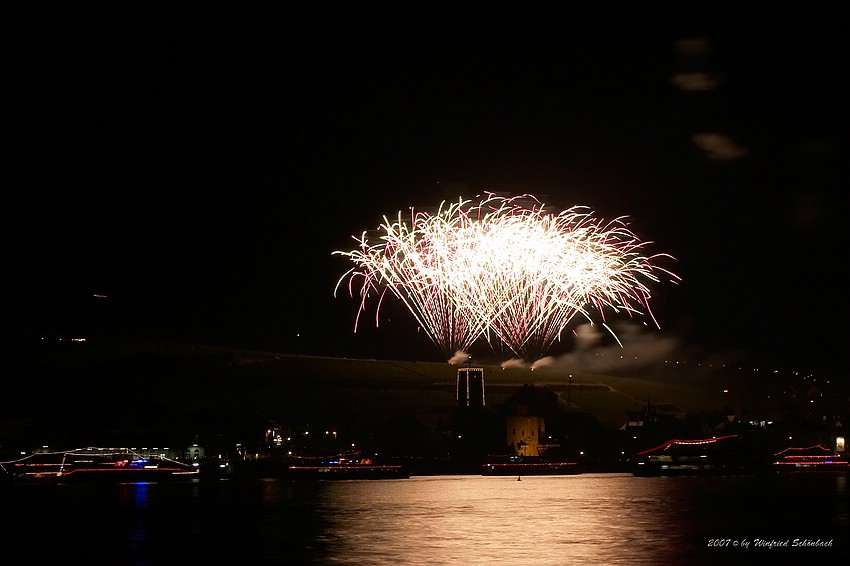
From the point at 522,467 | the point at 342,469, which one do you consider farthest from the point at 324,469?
the point at 522,467

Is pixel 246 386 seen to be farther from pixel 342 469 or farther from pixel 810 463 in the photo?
pixel 810 463

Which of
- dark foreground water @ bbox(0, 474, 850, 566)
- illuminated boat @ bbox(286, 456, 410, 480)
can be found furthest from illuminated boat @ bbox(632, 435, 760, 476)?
dark foreground water @ bbox(0, 474, 850, 566)

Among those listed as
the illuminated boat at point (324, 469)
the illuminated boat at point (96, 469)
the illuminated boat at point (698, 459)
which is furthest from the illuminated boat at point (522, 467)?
the illuminated boat at point (96, 469)

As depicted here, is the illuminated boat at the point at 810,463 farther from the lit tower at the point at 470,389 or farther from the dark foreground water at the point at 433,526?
the dark foreground water at the point at 433,526

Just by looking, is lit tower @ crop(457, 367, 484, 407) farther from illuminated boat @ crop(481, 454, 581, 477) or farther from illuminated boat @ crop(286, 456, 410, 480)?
illuminated boat @ crop(286, 456, 410, 480)

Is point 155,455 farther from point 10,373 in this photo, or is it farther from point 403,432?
point 10,373

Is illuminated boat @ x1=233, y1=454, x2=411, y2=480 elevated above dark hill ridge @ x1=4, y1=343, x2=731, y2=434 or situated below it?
below

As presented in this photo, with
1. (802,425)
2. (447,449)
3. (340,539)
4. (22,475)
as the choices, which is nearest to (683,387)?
(802,425)
